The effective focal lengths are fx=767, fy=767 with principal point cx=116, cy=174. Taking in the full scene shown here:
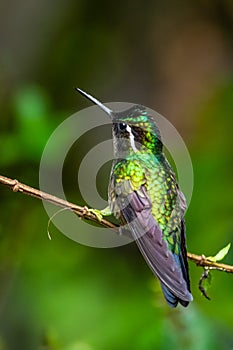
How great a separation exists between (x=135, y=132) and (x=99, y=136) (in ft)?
11.2

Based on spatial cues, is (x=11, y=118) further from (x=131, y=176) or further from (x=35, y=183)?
(x=131, y=176)

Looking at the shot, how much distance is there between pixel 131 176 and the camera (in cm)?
116

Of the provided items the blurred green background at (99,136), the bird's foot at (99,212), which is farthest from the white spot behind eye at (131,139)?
the blurred green background at (99,136)

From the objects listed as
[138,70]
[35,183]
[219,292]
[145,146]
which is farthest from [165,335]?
[138,70]

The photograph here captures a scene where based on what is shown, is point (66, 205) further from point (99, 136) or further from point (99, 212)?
point (99, 136)

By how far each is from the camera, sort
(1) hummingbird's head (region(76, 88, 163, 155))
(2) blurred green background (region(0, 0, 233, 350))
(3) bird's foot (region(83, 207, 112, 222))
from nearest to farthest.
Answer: (3) bird's foot (region(83, 207, 112, 222))
(1) hummingbird's head (region(76, 88, 163, 155))
(2) blurred green background (region(0, 0, 233, 350))

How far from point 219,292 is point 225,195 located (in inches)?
21.6

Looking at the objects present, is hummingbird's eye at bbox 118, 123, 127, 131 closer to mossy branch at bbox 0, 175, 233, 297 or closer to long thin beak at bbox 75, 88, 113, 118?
long thin beak at bbox 75, 88, 113, 118

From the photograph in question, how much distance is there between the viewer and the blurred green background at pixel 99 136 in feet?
10.8

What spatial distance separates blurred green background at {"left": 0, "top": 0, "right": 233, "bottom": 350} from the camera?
3.29 meters

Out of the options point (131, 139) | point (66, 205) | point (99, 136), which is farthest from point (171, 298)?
point (99, 136)

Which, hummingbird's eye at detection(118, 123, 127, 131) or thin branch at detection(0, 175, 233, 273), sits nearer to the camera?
thin branch at detection(0, 175, 233, 273)

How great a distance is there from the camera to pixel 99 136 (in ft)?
15.1

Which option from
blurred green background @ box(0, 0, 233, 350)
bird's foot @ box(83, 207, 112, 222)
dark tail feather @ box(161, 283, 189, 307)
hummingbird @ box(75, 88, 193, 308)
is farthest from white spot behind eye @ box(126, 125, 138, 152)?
blurred green background @ box(0, 0, 233, 350)
